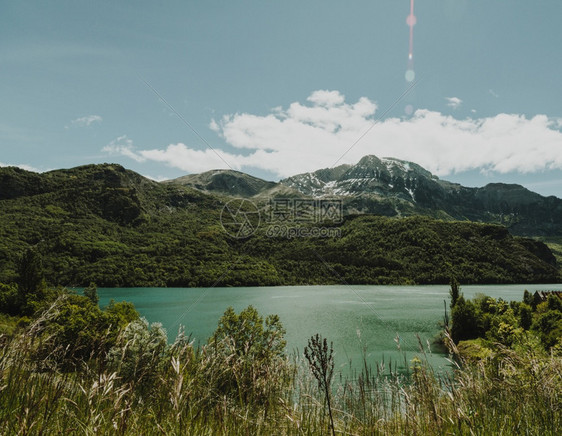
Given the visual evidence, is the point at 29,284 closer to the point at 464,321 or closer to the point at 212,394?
the point at 212,394

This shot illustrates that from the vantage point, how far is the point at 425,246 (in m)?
165

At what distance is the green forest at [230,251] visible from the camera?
131 m

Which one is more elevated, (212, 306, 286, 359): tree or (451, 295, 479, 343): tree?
(212, 306, 286, 359): tree

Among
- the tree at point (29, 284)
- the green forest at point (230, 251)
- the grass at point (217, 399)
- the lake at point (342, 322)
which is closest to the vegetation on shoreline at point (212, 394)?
the grass at point (217, 399)

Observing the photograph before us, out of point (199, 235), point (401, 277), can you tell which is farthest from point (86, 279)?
point (401, 277)

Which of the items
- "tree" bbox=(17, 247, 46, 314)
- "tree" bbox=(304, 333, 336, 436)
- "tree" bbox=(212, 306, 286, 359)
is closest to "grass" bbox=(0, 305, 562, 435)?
"tree" bbox=(212, 306, 286, 359)

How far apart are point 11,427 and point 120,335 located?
0.80 m

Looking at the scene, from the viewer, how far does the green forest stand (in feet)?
431

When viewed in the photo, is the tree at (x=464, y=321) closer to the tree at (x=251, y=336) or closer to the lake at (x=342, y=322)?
the lake at (x=342, y=322)

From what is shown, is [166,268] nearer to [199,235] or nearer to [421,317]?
[199,235]

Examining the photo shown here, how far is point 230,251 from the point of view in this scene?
6836 inches

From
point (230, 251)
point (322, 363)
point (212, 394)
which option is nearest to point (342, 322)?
point (212, 394)

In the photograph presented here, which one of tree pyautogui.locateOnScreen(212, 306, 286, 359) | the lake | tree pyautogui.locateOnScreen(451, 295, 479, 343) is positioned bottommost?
the lake

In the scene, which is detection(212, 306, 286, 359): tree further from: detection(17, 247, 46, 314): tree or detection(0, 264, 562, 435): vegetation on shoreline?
detection(17, 247, 46, 314): tree
